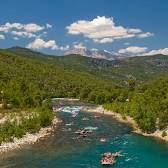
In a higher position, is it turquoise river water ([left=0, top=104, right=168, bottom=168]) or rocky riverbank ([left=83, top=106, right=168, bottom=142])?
rocky riverbank ([left=83, top=106, right=168, bottom=142])

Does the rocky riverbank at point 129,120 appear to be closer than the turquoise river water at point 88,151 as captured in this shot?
No

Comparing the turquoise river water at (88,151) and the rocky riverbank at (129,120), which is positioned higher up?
the rocky riverbank at (129,120)

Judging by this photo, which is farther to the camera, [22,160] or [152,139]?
[152,139]

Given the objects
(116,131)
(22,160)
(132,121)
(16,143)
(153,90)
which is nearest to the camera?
(22,160)

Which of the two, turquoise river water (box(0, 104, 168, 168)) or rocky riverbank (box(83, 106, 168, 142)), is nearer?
turquoise river water (box(0, 104, 168, 168))

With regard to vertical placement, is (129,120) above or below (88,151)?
above

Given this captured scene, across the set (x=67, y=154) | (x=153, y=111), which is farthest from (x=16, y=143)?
(x=153, y=111)

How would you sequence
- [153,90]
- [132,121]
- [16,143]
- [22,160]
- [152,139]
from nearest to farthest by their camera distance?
[22,160]
[16,143]
[152,139]
[132,121]
[153,90]

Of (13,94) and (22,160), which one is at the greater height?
(13,94)

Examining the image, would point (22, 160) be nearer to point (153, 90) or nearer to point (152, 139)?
point (152, 139)

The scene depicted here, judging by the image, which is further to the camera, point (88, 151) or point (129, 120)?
point (129, 120)
